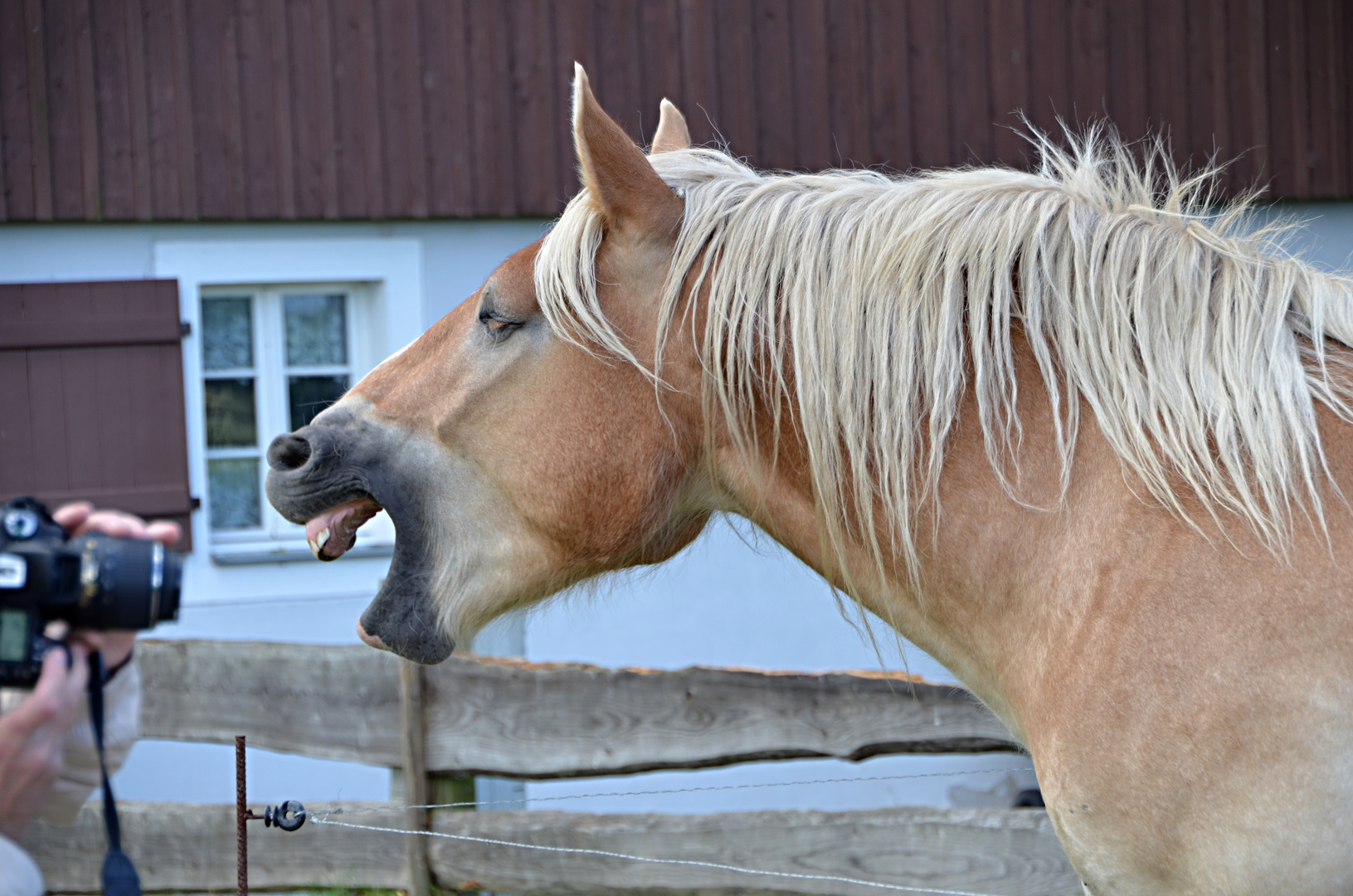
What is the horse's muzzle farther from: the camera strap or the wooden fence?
the wooden fence

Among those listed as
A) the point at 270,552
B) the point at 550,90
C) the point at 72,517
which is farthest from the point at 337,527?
the point at 550,90

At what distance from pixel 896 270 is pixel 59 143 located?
479cm

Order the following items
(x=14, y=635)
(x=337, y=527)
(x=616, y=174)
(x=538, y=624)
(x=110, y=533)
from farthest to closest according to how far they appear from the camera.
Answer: (x=538, y=624), (x=337, y=527), (x=616, y=174), (x=110, y=533), (x=14, y=635)

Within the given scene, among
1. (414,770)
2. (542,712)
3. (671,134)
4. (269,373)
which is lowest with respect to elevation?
(414,770)

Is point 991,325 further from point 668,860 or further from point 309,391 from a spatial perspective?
point 309,391

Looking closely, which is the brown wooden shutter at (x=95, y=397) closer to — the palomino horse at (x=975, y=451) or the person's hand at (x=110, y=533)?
the palomino horse at (x=975, y=451)

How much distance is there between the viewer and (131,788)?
5.17 m

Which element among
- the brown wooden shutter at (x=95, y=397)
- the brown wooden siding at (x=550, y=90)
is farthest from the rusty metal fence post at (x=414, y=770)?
the brown wooden siding at (x=550, y=90)

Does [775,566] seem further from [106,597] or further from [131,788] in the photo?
[106,597]

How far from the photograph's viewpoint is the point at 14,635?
120cm

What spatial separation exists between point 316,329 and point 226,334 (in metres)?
0.43

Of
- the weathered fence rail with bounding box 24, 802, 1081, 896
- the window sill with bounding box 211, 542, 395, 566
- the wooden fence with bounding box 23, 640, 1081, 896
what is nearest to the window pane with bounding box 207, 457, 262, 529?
the window sill with bounding box 211, 542, 395, 566

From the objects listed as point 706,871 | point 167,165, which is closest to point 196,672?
point 706,871

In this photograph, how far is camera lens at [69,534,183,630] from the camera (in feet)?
4.06
